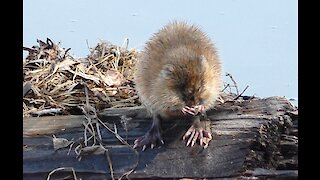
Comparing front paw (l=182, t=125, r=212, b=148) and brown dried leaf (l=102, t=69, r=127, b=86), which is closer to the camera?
front paw (l=182, t=125, r=212, b=148)

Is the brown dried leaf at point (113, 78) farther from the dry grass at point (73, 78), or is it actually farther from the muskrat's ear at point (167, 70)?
the muskrat's ear at point (167, 70)

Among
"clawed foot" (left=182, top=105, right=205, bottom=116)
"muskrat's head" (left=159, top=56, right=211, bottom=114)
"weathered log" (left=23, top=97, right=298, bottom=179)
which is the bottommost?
"weathered log" (left=23, top=97, right=298, bottom=179)

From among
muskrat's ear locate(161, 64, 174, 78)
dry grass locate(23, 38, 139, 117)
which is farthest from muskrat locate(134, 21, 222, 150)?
dry grass locate(23, 38, 139, 117)

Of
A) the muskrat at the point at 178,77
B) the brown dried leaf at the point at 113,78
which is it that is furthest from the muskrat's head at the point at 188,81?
the brown dried leaf at the point at 113,78

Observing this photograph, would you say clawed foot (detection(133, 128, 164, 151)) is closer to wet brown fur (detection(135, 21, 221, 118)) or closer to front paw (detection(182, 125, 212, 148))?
front paw (detection(182, 125, 212, 148))

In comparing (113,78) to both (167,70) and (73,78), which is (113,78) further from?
(167,70)

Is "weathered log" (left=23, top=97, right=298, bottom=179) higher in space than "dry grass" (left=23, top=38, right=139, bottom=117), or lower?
lower
